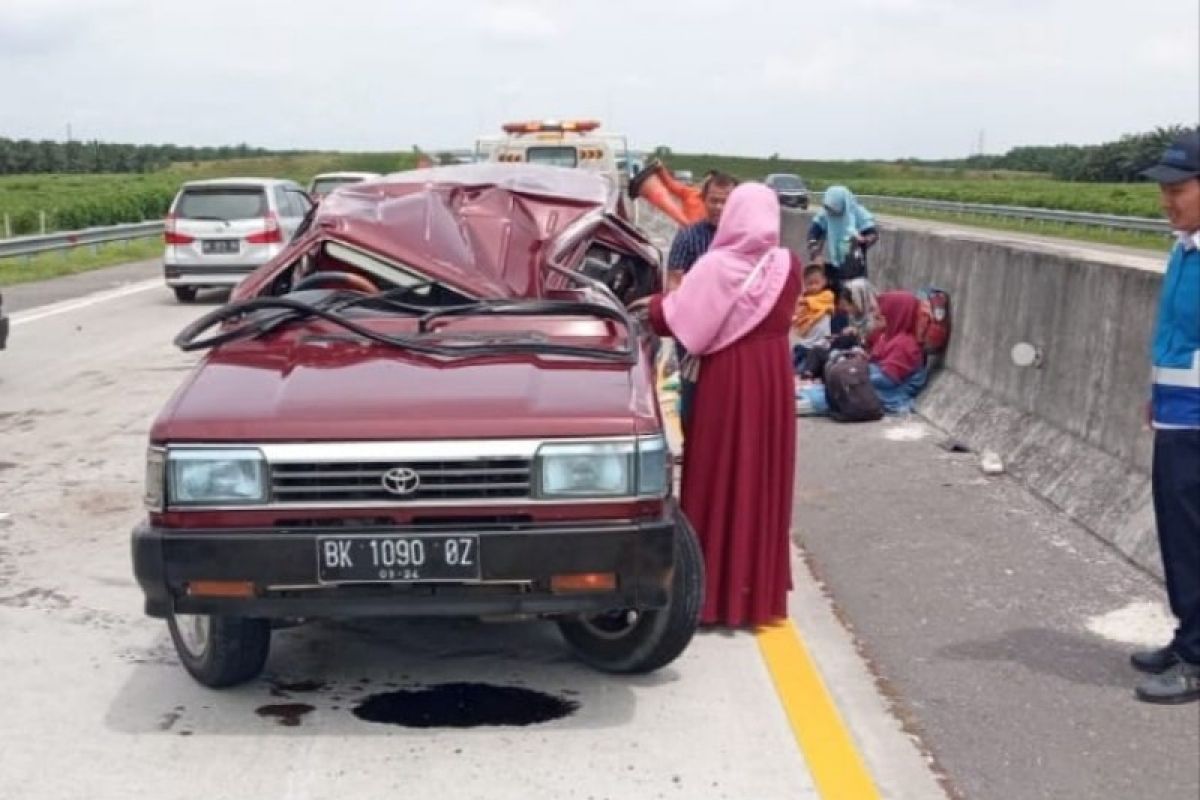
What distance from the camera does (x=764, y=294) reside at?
19.0ft

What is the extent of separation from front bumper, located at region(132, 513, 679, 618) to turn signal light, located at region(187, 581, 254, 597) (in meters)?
0.02

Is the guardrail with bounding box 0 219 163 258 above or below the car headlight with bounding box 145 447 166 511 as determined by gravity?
below

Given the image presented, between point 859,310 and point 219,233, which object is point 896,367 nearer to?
point 859,310

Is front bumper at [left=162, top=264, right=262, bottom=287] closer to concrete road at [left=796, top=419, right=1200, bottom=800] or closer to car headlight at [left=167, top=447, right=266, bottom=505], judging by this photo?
concrete road at [left=796, top=419, right=1200, bottom=800]

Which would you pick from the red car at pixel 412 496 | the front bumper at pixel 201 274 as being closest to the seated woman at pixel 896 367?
the red car at pixel 412 496

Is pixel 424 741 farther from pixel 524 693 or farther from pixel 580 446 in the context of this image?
pixel 580 446

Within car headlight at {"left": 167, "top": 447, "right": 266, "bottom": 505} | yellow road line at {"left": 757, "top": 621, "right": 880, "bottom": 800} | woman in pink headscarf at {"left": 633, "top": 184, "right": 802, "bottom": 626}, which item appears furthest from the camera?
woman in pink headscarf at {"left": 633, "top": 184, "right": 802, "bottom": 626}

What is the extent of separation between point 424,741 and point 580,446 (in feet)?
3.59

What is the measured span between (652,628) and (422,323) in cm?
147

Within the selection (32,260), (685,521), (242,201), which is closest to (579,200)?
(685,521)

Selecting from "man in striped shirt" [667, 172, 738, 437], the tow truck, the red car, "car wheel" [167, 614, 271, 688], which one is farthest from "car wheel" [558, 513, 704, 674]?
the tow truck

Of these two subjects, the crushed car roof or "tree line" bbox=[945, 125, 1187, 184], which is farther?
"tree line" bbox=[945, 125, 1187, 184]

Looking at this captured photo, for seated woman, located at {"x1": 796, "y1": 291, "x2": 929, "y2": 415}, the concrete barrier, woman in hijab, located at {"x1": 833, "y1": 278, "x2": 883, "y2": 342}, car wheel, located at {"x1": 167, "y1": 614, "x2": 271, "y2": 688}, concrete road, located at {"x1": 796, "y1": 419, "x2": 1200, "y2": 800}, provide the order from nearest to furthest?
concrete road, located at {"x1": 796, "y1": 419, "x2": 1200, "y2": 800} → car wheel, located at {"x1": 167, "y1": 614, "x2": 271, "y2": 688} → the concrete barrier → seated woman, located at {"x1": 796, "y1": 291, "x2": 929, "y2": 415} → woman in hijab, located at {"x1": 833, "y1": 278, "x2": 883, "y2": 342}

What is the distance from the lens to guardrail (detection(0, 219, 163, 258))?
25303 mm
